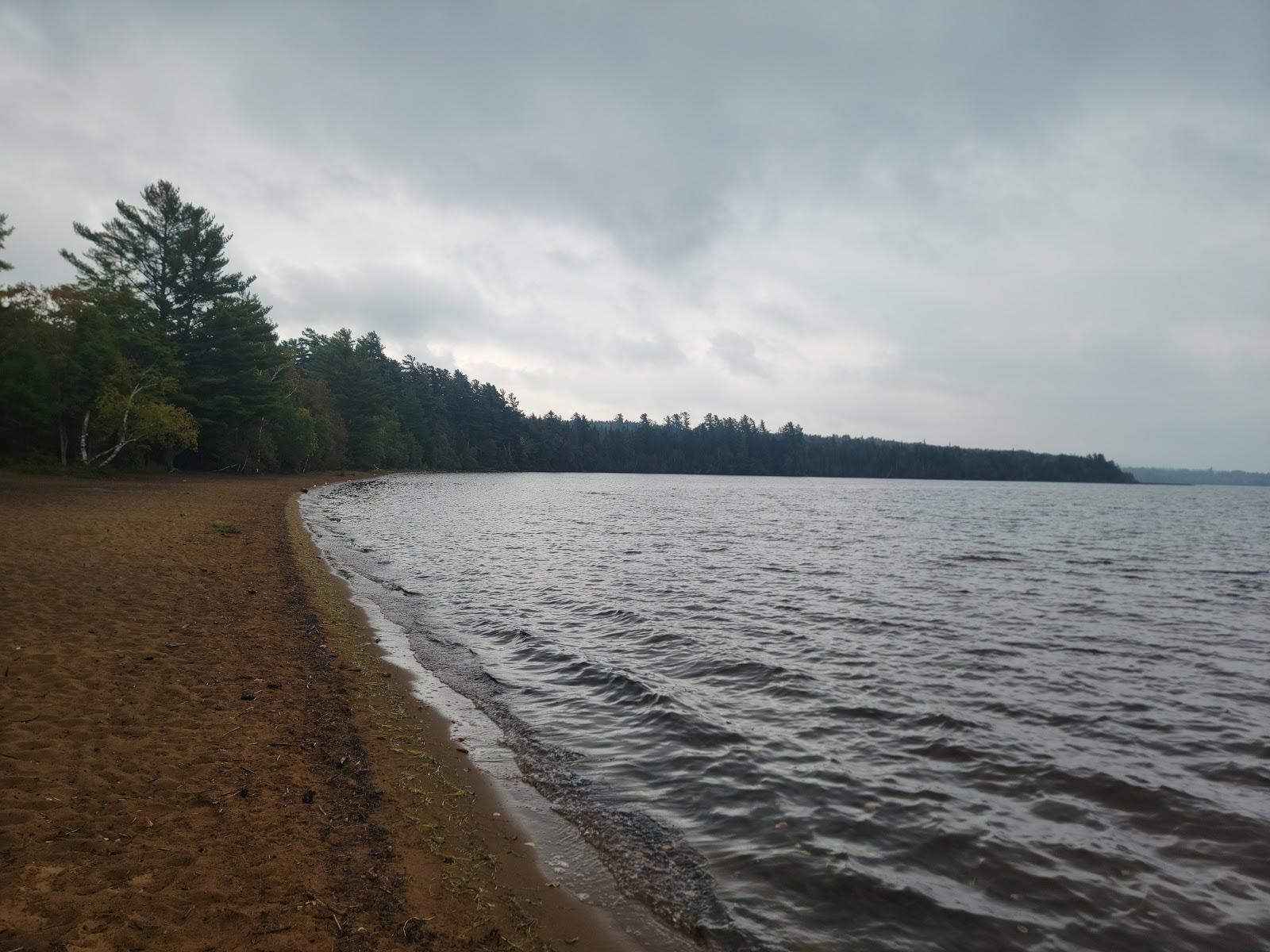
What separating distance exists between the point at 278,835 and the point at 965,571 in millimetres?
26435

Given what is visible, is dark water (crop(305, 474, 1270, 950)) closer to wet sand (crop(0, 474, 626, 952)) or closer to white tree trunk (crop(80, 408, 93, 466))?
wet sand (crop(0, 474, 626, 952))

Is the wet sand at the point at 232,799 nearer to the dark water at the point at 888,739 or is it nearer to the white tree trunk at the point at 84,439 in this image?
the dark water at the point at 888,739

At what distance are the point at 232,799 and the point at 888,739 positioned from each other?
820cm

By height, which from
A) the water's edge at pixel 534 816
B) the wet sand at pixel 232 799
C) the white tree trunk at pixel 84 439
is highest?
the white tree trunk at pixel 84 439

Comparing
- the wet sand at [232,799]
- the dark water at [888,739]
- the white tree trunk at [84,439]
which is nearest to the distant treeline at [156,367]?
the white tree trunk at [84,439]

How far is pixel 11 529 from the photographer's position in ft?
62.0

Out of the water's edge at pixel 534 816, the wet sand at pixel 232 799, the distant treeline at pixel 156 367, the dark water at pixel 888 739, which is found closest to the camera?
the wet sand at pixel 232 799

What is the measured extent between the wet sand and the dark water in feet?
4.40

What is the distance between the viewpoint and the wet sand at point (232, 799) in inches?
178

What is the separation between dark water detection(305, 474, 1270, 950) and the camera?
19.2 feet

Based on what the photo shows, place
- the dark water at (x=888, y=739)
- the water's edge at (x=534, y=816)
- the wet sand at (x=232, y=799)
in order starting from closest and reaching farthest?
1. the wet sand at (x=232, y=799)
2. the water's edge at (x=534, y=816)
3. the dark water at (x=888, y=739)

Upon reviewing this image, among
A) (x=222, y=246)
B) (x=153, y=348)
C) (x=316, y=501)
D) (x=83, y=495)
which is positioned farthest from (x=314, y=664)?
(x=222, y=246)

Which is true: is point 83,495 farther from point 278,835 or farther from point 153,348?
point 278,835

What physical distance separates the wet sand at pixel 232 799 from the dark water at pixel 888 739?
1340 millimetres
